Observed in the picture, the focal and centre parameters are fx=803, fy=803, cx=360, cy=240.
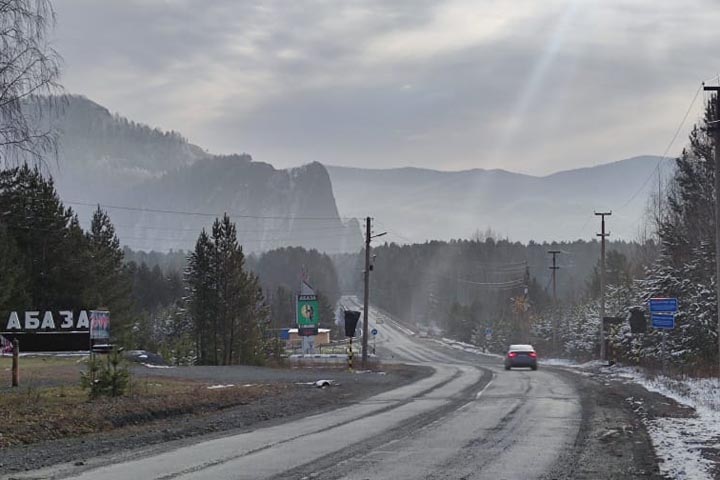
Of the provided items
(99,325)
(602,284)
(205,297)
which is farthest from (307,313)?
(99,325)

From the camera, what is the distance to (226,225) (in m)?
63.1

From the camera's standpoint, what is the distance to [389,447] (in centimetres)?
1308

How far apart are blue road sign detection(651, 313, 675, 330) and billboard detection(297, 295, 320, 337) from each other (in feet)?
78.3

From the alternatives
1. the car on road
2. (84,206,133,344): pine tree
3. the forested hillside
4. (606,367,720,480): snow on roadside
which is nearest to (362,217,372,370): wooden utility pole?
the car on road

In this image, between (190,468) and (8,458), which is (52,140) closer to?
(8,458)

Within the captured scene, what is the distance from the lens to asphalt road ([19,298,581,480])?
1062 cm

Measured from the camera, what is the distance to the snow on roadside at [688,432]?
1103cm

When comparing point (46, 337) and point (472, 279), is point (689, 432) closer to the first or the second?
point (46, 337)

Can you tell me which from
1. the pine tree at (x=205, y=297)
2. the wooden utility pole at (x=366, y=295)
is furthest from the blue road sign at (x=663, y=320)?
the pine tree at (x=205, y=297)

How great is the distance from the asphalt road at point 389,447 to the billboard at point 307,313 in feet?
98.6

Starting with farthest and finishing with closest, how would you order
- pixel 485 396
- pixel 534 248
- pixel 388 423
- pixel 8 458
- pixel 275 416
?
pixel 534 248 < pixel 485 396 < pixel 275 416 < pixel 388 423 < pixel 8 458

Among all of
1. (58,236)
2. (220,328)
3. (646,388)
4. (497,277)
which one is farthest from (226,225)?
(497,277)

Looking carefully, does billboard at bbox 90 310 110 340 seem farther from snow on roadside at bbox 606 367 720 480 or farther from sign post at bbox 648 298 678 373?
sign post at bbox 648 298 678 373

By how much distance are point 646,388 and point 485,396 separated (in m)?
7.23
